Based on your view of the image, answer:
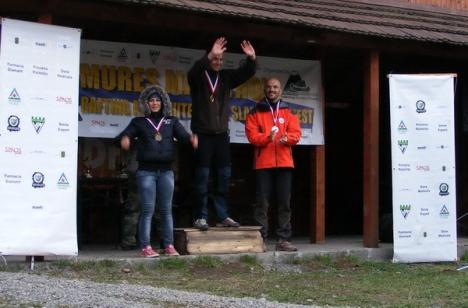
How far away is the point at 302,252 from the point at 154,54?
11.4 ft

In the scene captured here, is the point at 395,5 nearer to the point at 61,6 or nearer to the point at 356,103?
the point at 356,103

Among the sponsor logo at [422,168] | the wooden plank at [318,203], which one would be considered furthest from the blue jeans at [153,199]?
the sponsor logo at [422,168]

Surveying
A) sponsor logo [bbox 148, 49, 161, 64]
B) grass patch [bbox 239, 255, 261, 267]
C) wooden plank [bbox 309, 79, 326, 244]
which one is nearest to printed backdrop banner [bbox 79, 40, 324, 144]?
sponsor logo [bbox 148, 49, 161, 64]

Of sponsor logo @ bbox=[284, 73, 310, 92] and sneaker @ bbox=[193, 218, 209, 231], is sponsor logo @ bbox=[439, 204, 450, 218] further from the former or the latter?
sneaker @ bbox=[193, 218, 209, 231]

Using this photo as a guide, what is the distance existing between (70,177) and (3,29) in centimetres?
177

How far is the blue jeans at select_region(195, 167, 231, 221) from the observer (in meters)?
9.06

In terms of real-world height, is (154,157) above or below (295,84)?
below

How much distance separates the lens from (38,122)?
26.2 ft

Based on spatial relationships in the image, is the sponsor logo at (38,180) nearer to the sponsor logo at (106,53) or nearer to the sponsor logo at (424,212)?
the sponsor logo at (106,53)

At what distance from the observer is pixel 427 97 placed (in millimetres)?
9875

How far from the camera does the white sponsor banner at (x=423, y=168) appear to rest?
9.68m

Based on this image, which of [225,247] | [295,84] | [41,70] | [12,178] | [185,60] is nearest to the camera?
[12,178]

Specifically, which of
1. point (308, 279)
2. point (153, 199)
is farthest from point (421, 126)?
point (153, 199)

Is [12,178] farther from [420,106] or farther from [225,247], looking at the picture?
[420,106]
